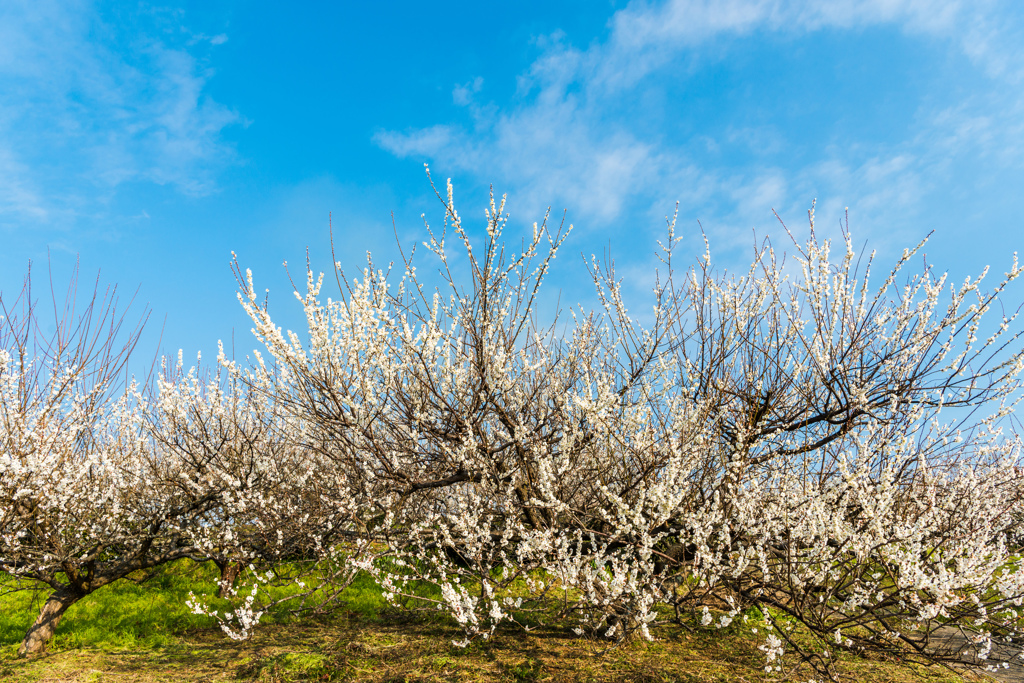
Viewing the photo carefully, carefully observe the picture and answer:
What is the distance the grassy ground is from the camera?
5.38 meters

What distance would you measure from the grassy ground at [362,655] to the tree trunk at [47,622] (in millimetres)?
152

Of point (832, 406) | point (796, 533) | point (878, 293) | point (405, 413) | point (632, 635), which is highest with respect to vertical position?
point (878, 293)

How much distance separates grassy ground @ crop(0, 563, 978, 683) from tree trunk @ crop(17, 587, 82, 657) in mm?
152

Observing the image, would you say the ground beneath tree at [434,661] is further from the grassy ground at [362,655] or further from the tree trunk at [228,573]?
the tree trunk at [228,573]

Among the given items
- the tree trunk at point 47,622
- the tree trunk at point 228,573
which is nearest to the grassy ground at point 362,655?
the tree trunk at point 47,622

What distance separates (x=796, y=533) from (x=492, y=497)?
2.94 metres

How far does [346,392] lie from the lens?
502 centimetres

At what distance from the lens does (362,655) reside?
5.91 metres

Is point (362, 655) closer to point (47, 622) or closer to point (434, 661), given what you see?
point (434, 661)

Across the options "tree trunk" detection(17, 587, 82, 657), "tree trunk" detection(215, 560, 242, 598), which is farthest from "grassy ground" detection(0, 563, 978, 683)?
"tree trunk" detection(215, 560, 242, 598)

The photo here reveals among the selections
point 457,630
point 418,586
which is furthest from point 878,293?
point 418,586

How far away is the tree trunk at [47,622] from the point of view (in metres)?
6.39

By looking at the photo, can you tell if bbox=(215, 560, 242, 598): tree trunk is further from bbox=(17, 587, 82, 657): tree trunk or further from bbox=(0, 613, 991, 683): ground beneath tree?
bbox=(17, 587, 82, 657): tree trunk

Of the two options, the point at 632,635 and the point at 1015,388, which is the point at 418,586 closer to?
the point at 632,635
